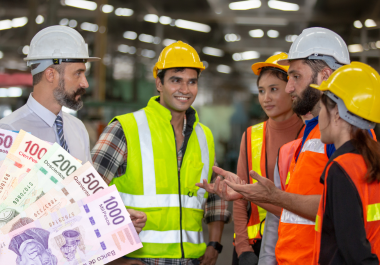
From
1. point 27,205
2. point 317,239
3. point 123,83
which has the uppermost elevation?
point 123,83

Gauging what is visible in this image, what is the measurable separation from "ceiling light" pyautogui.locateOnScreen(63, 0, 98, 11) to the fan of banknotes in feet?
32.0

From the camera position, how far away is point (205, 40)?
35.6 ft

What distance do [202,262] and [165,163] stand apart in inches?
26.1

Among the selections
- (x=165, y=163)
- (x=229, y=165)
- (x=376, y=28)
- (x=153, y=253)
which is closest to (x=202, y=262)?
(x=153, y=253)

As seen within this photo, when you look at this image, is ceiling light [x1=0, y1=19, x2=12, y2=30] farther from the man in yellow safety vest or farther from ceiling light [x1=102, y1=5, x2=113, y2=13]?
the man in yellow safety vest

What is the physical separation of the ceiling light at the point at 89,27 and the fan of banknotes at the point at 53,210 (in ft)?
31.5

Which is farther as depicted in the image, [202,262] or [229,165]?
[229,165]

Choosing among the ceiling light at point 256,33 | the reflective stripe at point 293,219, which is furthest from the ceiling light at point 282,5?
the reflective stripe at point 293,219

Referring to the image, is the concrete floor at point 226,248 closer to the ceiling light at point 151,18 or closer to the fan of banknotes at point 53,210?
the fan of banknotes at point 53,210

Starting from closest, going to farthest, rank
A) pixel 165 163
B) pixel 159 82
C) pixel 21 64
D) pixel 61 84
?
pixel 61 84 < pixel 165 163 < pixel 159 82 < pixel 21 64

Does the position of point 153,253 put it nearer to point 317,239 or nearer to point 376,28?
point 317,239

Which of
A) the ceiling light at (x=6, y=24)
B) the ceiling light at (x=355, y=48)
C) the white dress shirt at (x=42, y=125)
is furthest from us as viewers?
the ceiling light at (x=6, y=24)

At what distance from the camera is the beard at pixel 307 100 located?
2.03 m

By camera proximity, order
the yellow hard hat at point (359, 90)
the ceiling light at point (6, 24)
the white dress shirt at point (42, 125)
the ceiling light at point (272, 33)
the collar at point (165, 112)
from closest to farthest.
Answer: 1. the yellow hard hat at point (359, 90)
2. the white dress shirt at point (42, 125)
3. the collar at point (165, 112)
4. the ceiling light at point (6, 24)
5. the ceiling light at point (272, 33)
